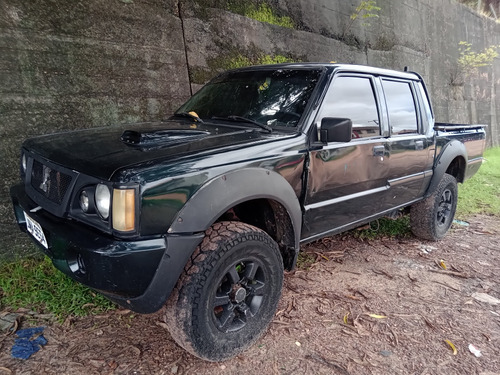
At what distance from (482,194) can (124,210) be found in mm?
6440

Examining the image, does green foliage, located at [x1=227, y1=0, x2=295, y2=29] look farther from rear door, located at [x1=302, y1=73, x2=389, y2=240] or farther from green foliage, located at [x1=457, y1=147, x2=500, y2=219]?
green foliage, located at [x1=457, y1=147, x2=500, y2=219]

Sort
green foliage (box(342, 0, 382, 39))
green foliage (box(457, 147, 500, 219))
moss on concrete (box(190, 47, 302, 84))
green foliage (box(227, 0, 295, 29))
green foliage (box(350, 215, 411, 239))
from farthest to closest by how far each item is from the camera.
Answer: green foliage (box(342, 0, 382, 39)) → green foliage (box(457, 147, 500, 219)) → green foliage (box(227, 0, 295, 29)) → moss on concrete (box(190, 47, 302, 84)) → green foliage (box(350, 215, 411, 239))

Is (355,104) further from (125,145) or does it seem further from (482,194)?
(482,194)

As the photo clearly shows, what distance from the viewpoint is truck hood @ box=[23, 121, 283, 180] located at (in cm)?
186

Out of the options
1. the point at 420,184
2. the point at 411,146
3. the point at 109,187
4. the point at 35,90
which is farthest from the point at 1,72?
the point at 420,184

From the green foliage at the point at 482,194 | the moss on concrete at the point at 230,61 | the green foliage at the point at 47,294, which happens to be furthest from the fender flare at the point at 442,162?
the green foliage at the point at 47,294

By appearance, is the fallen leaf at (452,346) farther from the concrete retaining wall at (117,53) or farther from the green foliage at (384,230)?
the concrete retaining wall at (117,53)

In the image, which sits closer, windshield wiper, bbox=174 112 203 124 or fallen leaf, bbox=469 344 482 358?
fallen leaf, bbox=469 344 482 358

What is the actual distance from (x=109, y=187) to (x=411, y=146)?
9.23ft

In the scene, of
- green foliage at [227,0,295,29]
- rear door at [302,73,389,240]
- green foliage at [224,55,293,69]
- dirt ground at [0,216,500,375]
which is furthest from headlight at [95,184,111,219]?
green foliage at [227,0,295,29]

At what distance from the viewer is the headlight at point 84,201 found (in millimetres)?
1862

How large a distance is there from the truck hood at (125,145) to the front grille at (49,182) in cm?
7

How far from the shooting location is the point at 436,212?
4.09 metres

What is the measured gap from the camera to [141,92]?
4.20 meters
